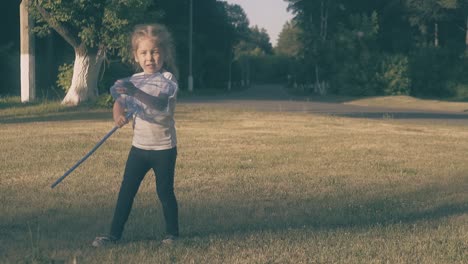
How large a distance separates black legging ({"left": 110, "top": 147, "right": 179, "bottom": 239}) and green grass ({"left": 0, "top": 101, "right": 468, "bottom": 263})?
6.9 inches

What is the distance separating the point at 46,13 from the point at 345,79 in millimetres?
24958

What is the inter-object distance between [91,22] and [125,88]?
16202mm

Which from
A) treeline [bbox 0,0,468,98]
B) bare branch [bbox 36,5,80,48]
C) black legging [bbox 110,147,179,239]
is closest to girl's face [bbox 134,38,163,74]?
black legging [bbox 110,147,179,239]

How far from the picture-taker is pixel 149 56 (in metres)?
4.30

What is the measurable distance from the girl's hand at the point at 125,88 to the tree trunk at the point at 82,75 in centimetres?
1728

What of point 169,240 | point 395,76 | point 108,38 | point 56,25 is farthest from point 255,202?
point 395,76

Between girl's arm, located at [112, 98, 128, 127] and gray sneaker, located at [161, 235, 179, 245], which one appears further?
gray sneaker, located at [161, 235, 179, 245]

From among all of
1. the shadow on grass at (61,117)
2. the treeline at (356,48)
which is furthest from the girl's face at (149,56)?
the treeline at (356,48)

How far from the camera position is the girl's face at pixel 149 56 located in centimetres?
427

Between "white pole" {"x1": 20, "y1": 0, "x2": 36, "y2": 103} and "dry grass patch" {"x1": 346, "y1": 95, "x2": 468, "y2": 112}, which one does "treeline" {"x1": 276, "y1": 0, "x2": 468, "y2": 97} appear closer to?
"dry grass patch" {"x1": 346, "y1": 95, "x2": 468, "y2": 112}

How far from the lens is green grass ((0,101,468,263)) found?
13.8 feet

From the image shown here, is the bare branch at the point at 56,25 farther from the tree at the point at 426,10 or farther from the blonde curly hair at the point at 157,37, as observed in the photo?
the tree at the point at 426,10

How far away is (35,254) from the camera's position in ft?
13.2

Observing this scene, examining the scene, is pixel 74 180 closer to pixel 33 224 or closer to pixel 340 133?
pixel 33 224
